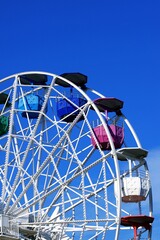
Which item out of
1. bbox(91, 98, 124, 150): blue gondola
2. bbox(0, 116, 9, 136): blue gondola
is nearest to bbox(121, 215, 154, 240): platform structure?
bbox(91, 98, 124, 150): blue gondola

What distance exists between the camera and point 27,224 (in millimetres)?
43750

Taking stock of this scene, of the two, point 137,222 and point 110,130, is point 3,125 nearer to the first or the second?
point 110,130

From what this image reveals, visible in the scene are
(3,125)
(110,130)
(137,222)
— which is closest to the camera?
(137,222)

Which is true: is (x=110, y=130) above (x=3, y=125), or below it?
below

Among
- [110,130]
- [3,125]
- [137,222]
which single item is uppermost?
[3,125]

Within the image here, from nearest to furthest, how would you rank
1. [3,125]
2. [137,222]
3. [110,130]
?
[137,222]
[110,130]
[3,125]

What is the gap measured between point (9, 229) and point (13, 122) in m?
6.64

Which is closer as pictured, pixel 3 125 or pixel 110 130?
pixel 110 130

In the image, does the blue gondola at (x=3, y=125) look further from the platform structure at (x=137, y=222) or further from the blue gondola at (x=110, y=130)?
the platform structure at (x=137, y=222)

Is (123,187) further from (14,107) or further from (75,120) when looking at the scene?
(14,107)

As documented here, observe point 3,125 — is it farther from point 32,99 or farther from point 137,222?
point 137,222

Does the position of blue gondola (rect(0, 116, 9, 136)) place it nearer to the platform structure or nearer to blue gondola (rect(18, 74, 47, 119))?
blue gondola (rect(18, 74, 47, 119))

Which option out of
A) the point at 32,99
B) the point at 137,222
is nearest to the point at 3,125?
the point at 32,99

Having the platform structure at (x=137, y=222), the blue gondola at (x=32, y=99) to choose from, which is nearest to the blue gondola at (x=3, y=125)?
the blue gondola at (x=32, y=99)
